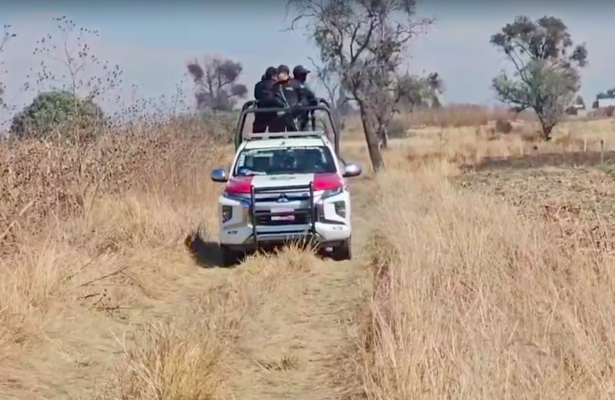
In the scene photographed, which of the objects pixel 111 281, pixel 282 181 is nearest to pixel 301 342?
pixel 111 281

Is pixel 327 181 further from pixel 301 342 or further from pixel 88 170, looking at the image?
pixel 301 342

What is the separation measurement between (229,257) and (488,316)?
517cm

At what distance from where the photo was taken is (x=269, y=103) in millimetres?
12906

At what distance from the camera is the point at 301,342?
6.80 metres

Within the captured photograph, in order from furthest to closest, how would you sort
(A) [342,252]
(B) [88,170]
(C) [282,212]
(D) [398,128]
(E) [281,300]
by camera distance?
(D) [398,128] < (B) [88,170] < (A) [342,252] < (C) [282,212] < (E) [281,300]

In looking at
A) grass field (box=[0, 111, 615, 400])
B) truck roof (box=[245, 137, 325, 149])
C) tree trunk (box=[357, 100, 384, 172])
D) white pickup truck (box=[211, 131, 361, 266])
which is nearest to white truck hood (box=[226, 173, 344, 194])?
white pickup truck (box=[211, 131, 361, 266])

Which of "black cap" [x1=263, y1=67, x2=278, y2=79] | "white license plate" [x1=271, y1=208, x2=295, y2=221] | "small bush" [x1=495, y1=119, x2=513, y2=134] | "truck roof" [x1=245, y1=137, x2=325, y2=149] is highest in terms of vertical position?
"black cap" [x1=263, y1=67, x2=278, y2=79]

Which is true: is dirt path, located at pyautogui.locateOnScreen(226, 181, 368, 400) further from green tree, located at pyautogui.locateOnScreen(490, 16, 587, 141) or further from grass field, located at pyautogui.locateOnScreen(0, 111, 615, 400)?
green tree, located at pyautogui.locateOnScreen(490, 16, 587, 141)

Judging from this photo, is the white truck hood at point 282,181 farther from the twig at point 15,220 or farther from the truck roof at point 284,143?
the twig at point 15,220

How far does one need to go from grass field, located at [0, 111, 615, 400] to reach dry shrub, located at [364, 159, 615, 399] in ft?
0.06

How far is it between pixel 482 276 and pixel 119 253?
4397 millimetres

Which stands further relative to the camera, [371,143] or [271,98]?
[371,143]

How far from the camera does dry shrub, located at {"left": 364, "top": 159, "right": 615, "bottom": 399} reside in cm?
468

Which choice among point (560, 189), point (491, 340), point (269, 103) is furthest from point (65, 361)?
point (560, 189)
